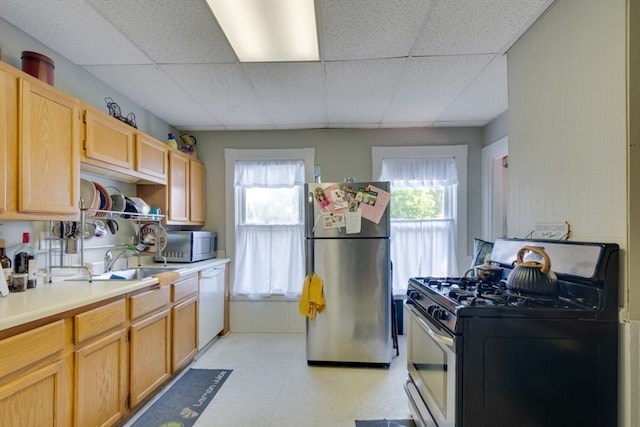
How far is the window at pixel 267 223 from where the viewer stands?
362cm

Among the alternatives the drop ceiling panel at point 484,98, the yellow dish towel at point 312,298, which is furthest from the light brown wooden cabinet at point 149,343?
the drop ceiling panel at point 484,98

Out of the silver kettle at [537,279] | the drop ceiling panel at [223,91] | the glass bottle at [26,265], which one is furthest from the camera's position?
the drop ceiling panel at [223,91]

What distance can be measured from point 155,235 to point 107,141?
1.01 m

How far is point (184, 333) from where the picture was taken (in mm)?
2650

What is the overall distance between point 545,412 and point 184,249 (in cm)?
288

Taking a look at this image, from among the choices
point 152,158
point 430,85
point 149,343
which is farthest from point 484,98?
point 149,343

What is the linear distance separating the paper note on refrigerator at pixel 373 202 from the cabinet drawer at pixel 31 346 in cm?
208

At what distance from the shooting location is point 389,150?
362cm

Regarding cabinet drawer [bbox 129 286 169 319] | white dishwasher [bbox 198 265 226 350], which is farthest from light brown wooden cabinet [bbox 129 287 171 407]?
white dishwasher [bbox 198 265 226 350]

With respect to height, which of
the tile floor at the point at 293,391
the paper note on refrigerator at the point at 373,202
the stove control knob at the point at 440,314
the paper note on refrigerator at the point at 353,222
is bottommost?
the tile floor at the point at 293,391

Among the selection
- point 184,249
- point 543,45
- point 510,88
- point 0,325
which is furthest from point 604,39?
point 184,249

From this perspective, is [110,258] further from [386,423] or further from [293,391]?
[386,423]

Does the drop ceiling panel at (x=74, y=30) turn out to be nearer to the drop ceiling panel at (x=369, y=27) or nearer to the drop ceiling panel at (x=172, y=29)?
the drop ceiling panel at (x=172, y=29)

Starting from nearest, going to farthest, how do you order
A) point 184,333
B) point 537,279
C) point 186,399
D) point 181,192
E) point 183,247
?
point 537,279, point 186,399, point 184,333, point 183,247, point 181,192
